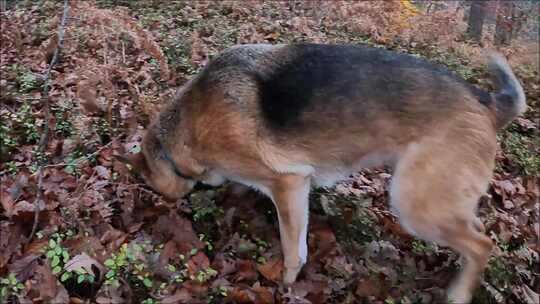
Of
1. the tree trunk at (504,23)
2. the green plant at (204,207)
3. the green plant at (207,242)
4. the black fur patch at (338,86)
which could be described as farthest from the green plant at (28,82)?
the tree trunk at (504,23)

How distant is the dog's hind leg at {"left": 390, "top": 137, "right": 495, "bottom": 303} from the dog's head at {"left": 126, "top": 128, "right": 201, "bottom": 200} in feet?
5.35

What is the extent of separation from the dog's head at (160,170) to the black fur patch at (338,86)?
2.94ft

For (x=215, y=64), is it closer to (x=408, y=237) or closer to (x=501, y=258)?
(x=408, y=237)

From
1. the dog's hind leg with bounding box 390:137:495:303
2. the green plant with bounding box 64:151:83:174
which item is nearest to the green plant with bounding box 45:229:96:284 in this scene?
the green plant with bounding box 64:151:83:174

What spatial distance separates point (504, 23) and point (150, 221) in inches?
413

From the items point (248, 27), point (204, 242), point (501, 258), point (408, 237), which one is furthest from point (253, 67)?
point (248, 27)

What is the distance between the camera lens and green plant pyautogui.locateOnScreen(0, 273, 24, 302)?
10.8ft

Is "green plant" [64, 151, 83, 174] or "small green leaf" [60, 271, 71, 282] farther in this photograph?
"green plant" [64, 151, 83, 174]

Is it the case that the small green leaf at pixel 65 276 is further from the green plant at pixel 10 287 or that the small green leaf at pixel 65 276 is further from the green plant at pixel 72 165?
the green plant at pixel 72 165

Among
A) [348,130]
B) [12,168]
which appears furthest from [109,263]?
[348,130]

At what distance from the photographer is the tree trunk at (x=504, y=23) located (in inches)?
469

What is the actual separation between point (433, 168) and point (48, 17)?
731 cm

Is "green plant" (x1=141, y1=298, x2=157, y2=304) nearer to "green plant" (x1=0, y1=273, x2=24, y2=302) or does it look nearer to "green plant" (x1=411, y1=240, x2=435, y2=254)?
"green plant" (x1=0, y1=273, x2=24, y2=302)

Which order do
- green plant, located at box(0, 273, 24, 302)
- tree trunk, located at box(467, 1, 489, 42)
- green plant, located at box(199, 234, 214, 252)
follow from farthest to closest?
tree trunk, located at box(467, 1, 489, 42)
green plant, located at box(199, 234, 214, 252)
green plant, located at box(0, 273, 24, 302)
